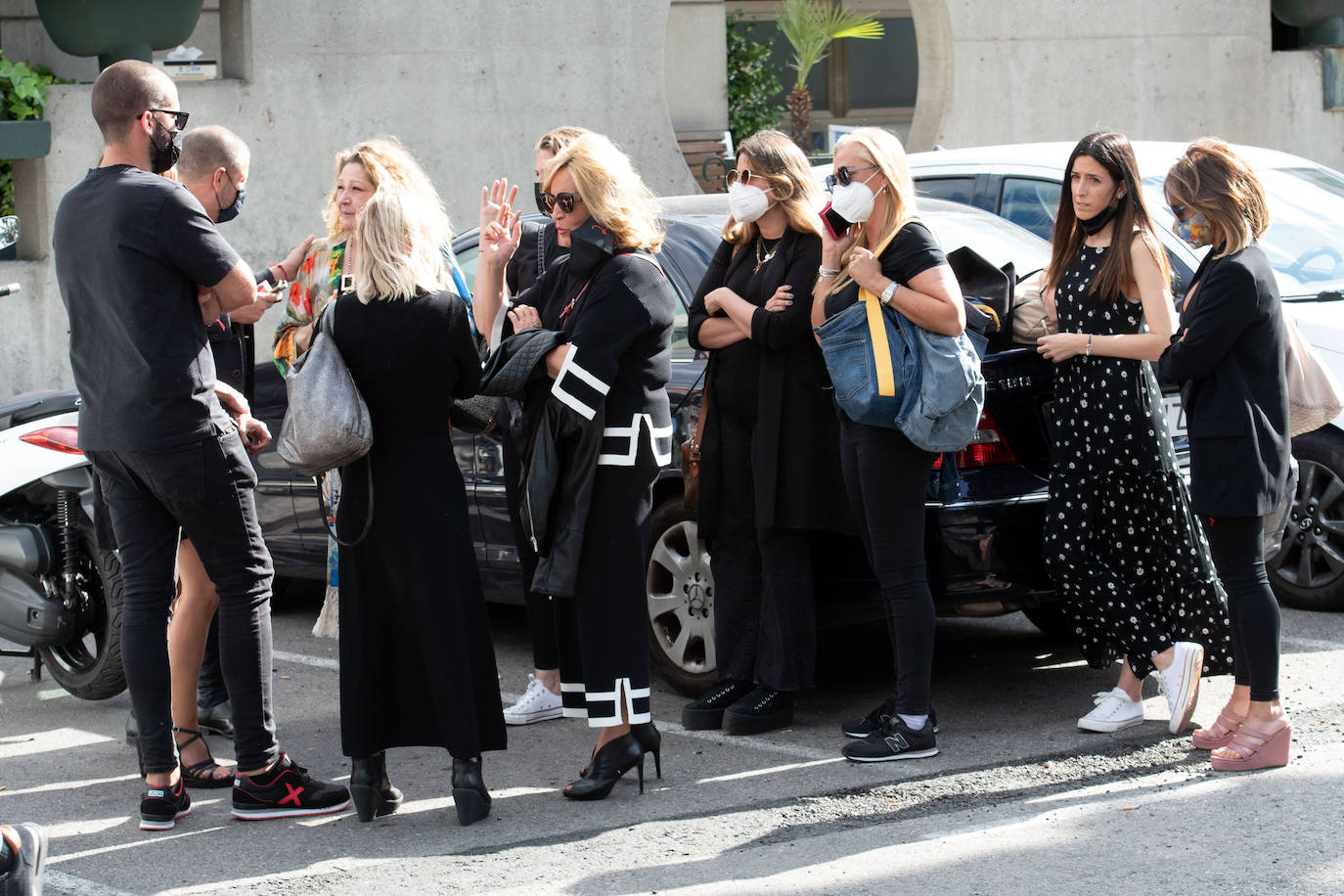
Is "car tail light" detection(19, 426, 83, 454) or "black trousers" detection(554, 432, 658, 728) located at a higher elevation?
"car tail light" detection(19, 426, 83, 454)

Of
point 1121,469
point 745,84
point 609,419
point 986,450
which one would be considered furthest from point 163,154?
point 745,84

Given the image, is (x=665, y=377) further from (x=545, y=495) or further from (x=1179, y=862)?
(x=1179, y=862)

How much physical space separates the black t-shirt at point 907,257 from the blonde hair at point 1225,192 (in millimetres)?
760

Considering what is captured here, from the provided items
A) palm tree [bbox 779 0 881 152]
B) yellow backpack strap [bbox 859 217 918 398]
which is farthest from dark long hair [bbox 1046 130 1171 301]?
palm tree [bbox 779 0 881 152]

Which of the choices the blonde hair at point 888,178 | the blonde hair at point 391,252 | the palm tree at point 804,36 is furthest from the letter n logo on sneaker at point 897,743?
the palm tree at point 804,36

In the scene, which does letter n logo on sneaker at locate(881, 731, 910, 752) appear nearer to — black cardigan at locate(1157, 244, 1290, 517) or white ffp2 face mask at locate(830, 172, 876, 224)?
black cardigan at locate(1157, 244, 1290, 517)

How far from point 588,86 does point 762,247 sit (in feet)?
23.1

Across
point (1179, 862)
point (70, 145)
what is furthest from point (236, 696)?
point (70, 145)

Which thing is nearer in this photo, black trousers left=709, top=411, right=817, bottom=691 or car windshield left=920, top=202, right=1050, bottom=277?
black trousers left=709, top=411, right=817, bottom=691

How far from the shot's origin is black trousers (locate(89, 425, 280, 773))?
476 centimetres

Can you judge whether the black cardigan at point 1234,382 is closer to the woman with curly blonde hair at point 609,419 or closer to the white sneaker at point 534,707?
the woman with curly blonde hair at point 609,419

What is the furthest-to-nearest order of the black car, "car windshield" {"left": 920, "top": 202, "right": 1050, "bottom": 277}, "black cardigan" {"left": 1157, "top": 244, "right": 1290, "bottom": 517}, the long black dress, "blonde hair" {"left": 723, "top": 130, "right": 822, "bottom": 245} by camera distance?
"car windshield" {"left": 920, "top": 202, "right": 1050, "bottom": 277}, "blonde hair" {"left": 723, "top": 130, "right": 822, "bottom": 245}, the black car, "black cardigan" {"left": 1157, "top": 244, "right": 1290, "bottom": 517}, the long black dress

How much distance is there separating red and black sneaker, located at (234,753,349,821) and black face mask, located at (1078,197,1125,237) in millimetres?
2968

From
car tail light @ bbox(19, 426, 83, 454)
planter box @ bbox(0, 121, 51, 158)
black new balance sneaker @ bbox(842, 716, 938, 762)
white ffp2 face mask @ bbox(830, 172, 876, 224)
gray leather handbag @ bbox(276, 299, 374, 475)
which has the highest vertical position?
planter box @ bbox(0, 121, 51, 158)
